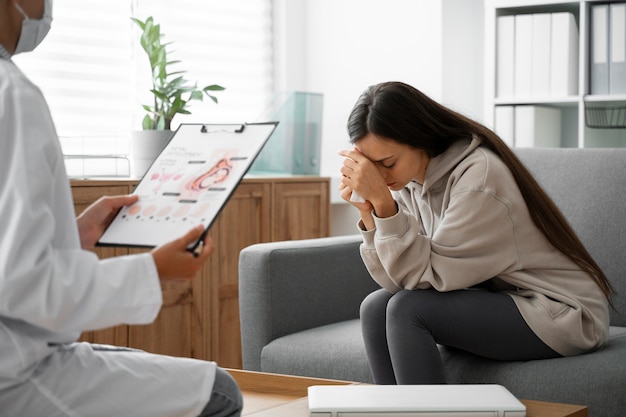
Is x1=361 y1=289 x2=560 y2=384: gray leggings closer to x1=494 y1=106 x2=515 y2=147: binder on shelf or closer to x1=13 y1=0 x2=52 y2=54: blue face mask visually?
x1=13 y1=0 x2=52 y2=54: blue face mask

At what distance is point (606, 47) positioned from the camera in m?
3.33

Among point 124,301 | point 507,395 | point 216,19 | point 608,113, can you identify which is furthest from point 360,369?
point 216,19

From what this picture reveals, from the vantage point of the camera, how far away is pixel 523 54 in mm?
3445

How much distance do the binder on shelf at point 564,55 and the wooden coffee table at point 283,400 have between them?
196cm

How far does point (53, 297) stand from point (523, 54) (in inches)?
103

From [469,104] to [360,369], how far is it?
186 cm

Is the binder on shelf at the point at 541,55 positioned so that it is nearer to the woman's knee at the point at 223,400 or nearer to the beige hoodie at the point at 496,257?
the beige hoodie at the point at 496,257

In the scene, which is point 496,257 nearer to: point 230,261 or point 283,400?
point 283,400

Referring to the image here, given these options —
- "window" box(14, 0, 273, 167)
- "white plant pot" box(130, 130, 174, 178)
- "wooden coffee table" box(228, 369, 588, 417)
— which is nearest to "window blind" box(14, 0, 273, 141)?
"window" box(14, 0, 273, 167)

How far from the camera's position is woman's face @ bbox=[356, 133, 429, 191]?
6.81 ft

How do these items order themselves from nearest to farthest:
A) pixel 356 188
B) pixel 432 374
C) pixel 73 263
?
pixel 73 263 → pixel 432 374 → pixel 356 188

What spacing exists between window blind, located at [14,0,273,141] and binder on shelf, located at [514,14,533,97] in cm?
112

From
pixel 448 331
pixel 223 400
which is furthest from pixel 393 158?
pixel 223 400

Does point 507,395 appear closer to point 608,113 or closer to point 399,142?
point 399,142
